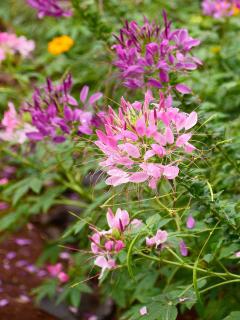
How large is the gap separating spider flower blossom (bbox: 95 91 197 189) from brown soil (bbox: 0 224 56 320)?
4.67 ft

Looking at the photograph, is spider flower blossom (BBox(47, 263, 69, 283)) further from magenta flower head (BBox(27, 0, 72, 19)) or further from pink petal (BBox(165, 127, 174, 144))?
pink petal (BBox(165, 127, 174, 144))

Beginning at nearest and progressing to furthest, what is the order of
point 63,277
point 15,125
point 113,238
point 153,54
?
point 113,238 < point 153,54 < point 15,125 < point 63,277

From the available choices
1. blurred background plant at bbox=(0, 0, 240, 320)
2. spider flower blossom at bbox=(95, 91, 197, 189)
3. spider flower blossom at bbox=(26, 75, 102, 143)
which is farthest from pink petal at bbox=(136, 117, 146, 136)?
spider flower blossom at bbox=(26, 75, 102, 143)

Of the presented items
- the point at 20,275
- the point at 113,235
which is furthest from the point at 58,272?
the point at 113,235

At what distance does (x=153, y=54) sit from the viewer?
1615mm

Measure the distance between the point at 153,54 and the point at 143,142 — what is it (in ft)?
1.46

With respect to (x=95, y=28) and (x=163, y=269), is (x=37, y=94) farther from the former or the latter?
(x=163, y=269)

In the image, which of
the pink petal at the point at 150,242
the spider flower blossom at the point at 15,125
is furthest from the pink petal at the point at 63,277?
the pink petal at the point at 150,242

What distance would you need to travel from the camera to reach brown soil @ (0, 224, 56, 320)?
2.55m

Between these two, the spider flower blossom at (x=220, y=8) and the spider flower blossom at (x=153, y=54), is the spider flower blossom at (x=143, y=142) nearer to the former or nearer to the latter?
the spider flower blossom at (x=153, y=54)

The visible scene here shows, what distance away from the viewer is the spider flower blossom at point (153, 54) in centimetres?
161

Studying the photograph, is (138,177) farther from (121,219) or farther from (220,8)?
(220,8)

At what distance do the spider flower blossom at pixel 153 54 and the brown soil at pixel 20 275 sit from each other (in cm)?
125

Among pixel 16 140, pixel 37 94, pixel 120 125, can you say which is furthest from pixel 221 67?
pixel 120 125
